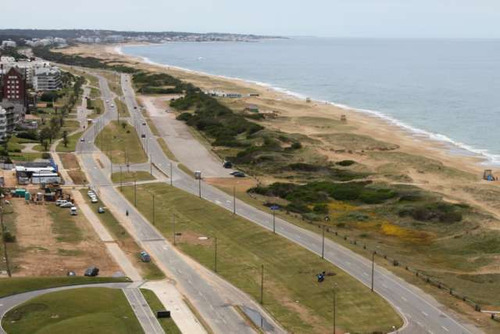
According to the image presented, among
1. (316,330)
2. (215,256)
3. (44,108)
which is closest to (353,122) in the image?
(44,108)

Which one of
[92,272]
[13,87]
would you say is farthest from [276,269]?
[13,87]

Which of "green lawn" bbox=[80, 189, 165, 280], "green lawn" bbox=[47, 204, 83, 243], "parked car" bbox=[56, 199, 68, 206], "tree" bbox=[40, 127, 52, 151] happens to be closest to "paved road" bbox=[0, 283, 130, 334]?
"green lawn" bbox=[80, 189, 165, 280]

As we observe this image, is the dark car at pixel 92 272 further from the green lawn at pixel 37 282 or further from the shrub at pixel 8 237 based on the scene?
the shrub at pixel 8 237

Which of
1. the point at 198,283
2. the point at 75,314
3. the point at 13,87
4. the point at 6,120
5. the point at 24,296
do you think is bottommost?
the point at 198,283

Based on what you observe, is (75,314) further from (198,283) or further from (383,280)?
(383,280)

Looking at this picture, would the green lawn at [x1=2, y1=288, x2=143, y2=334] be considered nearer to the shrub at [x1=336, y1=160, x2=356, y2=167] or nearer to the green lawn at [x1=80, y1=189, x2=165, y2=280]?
the green lawn at [x1=80, y1=189, x2=165, y2=280]

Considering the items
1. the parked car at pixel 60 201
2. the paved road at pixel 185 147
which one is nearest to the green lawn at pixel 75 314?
the parked car at pixel 60 201
